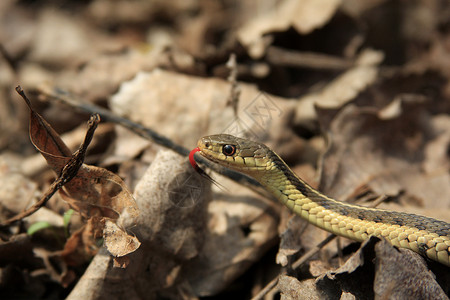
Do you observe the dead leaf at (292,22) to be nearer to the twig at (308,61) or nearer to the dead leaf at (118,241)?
the twig at (308,61)

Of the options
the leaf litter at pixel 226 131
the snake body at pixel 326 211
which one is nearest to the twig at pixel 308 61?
the leaf litter at pixel 226 131

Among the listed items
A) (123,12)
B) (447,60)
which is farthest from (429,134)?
(123,12)

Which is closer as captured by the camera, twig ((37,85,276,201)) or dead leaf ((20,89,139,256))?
dead leaf ((20,89,139,256))

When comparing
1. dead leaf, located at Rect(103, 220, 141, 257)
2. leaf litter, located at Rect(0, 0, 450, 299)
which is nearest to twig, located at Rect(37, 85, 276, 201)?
leaf litter, located at Rect(0, 0, 450, 299)

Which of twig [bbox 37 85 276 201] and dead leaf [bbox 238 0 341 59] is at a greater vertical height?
dead leaf [bbox 238 0 341 59]

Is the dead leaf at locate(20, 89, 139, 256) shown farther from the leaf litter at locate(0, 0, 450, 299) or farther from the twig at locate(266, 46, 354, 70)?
the twig at locate(266, 46, 354, 70)

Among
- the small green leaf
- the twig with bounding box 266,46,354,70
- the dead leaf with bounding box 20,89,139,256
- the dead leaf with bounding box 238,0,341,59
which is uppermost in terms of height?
the dead leaf with bounding box 238,0,341,59
